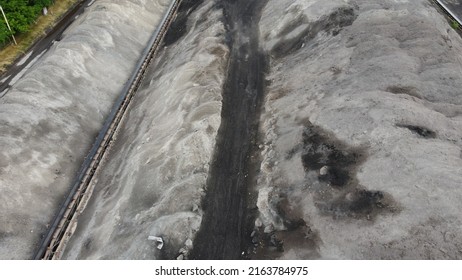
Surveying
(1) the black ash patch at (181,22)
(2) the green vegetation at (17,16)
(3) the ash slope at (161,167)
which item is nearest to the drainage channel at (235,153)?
(3) the ash slope at (161,167)

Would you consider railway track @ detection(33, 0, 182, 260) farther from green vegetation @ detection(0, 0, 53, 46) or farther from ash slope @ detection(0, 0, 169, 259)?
green vegetation @ detection(0, 0, 53, 46)

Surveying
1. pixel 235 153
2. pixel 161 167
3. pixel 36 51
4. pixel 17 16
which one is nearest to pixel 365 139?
pixel 235 153

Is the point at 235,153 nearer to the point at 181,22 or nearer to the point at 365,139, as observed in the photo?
the point at 365,139

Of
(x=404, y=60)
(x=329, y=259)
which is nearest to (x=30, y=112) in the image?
(x=329, y=259)

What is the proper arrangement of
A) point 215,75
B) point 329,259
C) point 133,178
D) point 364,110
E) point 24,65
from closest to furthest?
point 329,259
point 364,110
point 133,178
point 215,75
point 24,65

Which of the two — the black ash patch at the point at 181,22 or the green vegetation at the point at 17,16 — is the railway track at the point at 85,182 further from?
the green vegetation at the point at 17,16

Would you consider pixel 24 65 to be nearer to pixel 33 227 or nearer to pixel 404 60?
pixel 33 227

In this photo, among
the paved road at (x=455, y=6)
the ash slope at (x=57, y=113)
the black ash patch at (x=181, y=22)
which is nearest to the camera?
the ash slope at (x=57, y=113)
